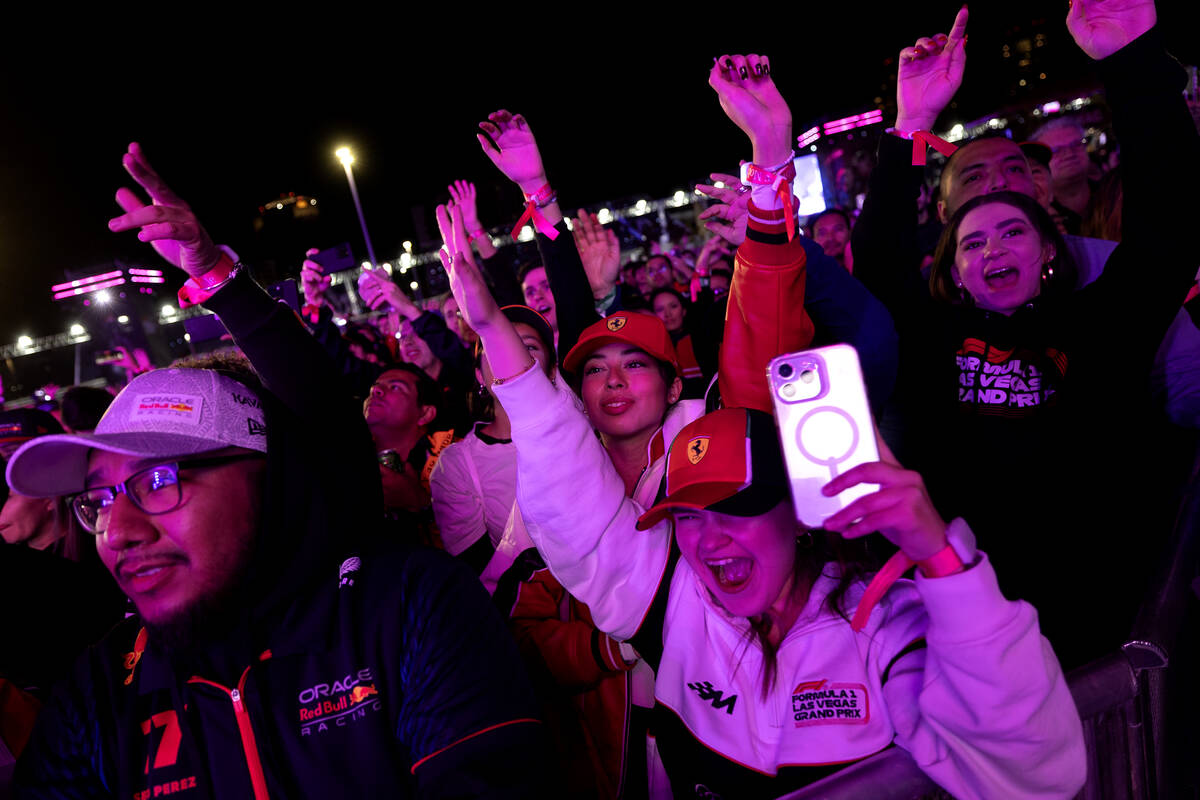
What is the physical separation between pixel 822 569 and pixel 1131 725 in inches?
30.8

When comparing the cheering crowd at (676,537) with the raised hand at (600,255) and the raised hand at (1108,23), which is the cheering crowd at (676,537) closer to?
the raised hand at (1108,23)

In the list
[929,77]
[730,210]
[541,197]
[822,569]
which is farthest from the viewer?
[541,197]

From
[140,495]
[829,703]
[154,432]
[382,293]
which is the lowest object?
[829,703]

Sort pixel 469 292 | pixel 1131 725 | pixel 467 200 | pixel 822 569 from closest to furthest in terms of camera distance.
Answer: pixel 1131 725
pixel 822 569
pixel 469 292
pixel 467 200

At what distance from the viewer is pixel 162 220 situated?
204cm

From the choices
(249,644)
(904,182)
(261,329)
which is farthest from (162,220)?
(904,182)

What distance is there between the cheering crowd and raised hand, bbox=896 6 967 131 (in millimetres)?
16

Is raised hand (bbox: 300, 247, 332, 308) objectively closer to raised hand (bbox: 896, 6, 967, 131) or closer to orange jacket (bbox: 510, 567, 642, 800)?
orange jacket (bbox: 510, 567, 642, 800)

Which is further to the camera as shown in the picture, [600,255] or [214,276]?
[600,255]

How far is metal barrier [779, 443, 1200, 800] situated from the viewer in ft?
4.17

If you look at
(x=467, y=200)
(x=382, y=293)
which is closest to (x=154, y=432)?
(x=467, y=200)

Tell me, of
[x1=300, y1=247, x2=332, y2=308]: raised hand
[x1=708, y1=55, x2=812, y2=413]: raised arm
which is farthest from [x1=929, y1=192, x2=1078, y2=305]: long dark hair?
[x1=300, y1=247, x2=332, y2=308]: raised hand

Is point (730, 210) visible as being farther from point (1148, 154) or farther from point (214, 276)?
point (214, 276)

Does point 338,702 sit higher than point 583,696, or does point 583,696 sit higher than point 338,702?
point 338,702
